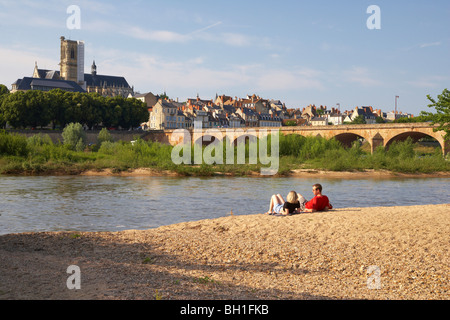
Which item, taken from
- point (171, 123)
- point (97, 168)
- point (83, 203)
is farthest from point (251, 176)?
point (171, 123)

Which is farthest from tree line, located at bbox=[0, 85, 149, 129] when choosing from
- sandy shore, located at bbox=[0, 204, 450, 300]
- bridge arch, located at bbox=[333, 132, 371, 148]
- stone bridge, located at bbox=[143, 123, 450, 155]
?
sandy shore, located at bbox=[0, 204, 450, 300]

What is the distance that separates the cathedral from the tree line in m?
37.7

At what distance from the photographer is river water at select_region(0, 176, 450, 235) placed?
15.2 meters

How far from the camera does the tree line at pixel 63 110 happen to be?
216 feet

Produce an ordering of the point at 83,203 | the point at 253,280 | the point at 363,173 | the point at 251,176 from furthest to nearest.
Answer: the point at 363,173 < the point at 251,176 < the point at 83,203 < the point at 253,280

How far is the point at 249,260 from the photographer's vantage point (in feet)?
29.0

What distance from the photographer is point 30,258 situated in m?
8.71

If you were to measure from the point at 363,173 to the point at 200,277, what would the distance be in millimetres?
33339

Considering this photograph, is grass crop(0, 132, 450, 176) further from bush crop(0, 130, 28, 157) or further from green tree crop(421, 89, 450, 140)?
green tree crop(421, 89, 450, 140)

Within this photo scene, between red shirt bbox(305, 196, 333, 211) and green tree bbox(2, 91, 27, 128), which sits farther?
green tree bbox(2, 91, 27, 128)

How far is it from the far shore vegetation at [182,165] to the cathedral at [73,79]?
231 feet

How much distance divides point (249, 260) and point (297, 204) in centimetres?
463

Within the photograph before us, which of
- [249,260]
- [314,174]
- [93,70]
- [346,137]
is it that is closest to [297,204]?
[249,260]
